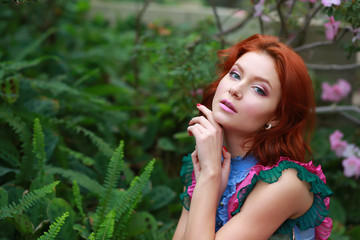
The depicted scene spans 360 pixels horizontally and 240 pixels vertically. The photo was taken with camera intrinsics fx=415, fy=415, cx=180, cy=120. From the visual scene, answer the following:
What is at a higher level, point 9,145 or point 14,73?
point 14,73

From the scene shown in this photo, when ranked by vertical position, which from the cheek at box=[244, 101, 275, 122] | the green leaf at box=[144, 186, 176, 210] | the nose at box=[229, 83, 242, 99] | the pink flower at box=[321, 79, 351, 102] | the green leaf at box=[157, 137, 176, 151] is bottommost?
the pink flower at box=[321, 79, 351, 102]

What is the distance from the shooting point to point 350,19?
192 centimetres

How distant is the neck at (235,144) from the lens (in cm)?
149

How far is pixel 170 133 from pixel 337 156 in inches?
49.0

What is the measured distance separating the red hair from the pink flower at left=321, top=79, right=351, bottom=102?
1.75 meters

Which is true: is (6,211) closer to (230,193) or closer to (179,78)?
(230,193)

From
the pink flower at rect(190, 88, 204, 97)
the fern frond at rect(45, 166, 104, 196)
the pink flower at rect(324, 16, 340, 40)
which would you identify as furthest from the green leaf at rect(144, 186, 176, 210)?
the pink flower at rect(324, 16, 340, 40)

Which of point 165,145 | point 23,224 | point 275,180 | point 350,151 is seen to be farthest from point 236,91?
point 165,145

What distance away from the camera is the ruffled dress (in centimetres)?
137

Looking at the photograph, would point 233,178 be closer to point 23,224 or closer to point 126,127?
point 23,224

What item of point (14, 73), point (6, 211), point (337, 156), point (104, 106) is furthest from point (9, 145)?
point (337, 156)

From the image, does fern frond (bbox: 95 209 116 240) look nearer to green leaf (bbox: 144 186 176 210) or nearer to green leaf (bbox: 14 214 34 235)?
green leaf (bbox: 14 214 34 235)

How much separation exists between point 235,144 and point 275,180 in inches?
8.9

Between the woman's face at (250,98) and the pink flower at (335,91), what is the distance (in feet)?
6.19
